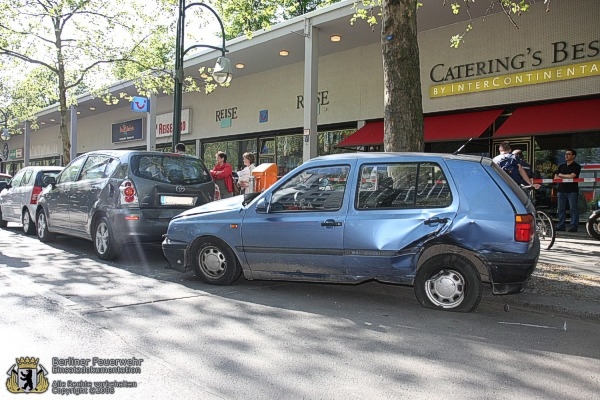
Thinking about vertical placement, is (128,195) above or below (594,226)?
above

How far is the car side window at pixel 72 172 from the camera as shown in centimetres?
889

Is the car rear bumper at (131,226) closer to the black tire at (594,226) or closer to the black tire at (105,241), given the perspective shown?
the black tire at (105,241)

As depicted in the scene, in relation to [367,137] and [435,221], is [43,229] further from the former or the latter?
[367,137]

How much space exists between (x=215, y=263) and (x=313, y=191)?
1.53 metres

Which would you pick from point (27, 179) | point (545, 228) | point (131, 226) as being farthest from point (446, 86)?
point (27, 179)

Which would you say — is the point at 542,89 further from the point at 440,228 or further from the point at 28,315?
the point at 28,315

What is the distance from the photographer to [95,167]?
8.43 m

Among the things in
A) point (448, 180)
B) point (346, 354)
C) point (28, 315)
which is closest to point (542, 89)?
point (448, 180)

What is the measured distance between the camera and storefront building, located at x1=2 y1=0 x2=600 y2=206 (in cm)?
1218

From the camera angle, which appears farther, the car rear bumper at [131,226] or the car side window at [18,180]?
the car side window at [18,180]

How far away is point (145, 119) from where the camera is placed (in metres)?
27.8

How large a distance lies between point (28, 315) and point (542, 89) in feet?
40.1

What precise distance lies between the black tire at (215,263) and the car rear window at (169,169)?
2.07 m

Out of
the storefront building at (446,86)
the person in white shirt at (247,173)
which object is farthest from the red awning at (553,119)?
the person in white shirt at (247,173)
